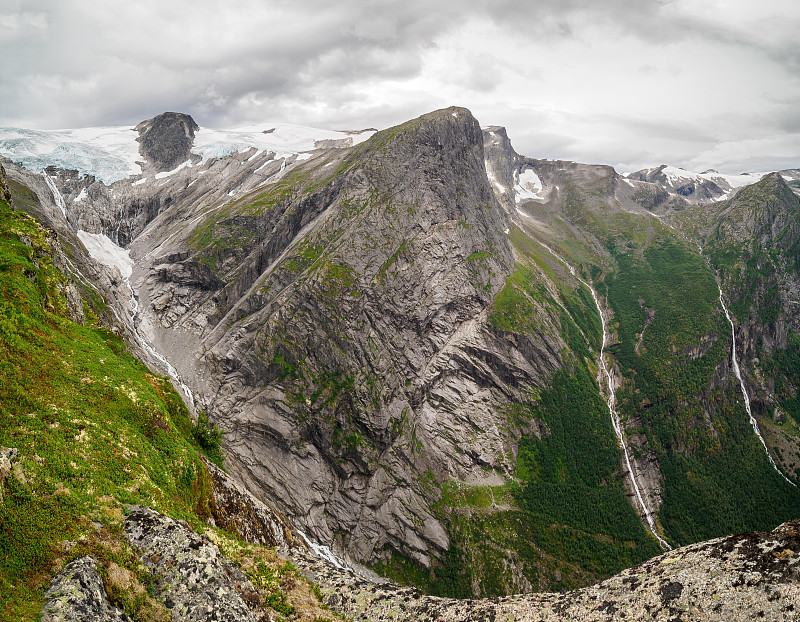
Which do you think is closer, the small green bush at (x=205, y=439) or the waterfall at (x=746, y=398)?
the small green bush at (x=205, y=439)

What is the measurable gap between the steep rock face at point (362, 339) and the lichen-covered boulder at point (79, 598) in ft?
257

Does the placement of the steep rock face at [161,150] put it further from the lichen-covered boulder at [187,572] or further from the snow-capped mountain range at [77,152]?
the lichen-covered boulder at [187,572]

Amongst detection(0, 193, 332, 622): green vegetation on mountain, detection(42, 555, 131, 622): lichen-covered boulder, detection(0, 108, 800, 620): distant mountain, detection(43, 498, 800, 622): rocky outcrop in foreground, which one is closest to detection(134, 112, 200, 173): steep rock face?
detection(0, 108, 800, 620): distant mountain

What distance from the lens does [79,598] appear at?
10.9 m

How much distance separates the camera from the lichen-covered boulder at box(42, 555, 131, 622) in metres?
10.4

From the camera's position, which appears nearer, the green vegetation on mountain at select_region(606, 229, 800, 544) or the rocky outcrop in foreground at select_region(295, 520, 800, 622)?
the rocky outcrop in foreground at select_region(295, 520, 800, 622)

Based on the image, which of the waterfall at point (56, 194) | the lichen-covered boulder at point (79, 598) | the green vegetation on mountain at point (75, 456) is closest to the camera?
the lichen-covered boulder at point (79, 598)

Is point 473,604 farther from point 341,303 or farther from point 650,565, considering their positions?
point 341,303

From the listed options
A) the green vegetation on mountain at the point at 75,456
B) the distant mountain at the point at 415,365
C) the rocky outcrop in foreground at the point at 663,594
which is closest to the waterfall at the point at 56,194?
the distant mountain at the point at 415,365

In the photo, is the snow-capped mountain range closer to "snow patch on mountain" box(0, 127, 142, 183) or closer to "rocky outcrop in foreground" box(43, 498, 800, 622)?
"snow patch on mountain" box(0, 127, 142, 183)

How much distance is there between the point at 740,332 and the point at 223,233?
24831 centimetres

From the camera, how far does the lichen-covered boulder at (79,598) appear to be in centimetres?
1042

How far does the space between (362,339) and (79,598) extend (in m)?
106

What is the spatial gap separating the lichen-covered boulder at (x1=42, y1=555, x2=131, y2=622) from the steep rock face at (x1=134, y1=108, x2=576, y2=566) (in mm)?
Result: 78290
